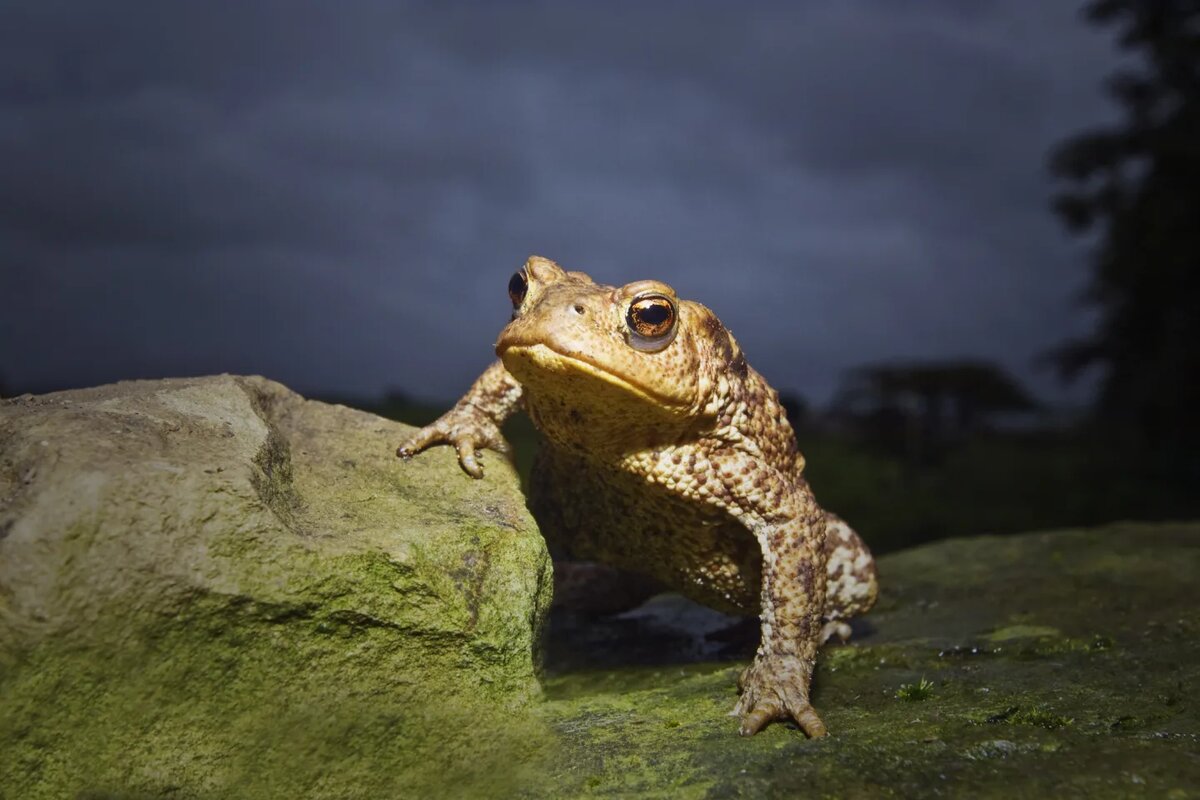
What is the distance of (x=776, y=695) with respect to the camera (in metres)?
2.78

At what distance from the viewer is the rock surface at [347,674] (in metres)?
2.13

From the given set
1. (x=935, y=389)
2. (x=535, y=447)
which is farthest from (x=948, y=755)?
(x=935, y=389)

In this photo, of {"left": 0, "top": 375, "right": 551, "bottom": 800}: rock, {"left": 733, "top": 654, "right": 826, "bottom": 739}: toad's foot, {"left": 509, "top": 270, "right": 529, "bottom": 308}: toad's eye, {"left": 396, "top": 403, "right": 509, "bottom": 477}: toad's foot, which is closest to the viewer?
{"left": 0, "top": 375, "right": 551, "bottom": 800}: rock

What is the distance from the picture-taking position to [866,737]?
252 centimetres

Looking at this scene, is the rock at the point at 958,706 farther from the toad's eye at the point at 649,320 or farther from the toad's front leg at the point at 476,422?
the toad's eye at the point at 649,320

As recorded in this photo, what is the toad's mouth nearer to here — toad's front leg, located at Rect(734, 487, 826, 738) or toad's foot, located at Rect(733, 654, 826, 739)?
toad's front leg, located at Rect(734, 487, 826, 738)

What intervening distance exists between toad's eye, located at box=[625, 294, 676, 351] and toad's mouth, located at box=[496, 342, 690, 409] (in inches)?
5.5

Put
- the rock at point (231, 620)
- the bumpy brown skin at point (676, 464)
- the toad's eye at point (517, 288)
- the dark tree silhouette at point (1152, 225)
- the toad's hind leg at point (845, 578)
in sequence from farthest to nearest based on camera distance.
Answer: the dark tree silhouette at point (1152, 225)
the toad's hind leg at point (845, 578)
the toad's eye at point (517, 288)
the bumpy brown skin at point (676, 464)
the rock at point (231, 620)

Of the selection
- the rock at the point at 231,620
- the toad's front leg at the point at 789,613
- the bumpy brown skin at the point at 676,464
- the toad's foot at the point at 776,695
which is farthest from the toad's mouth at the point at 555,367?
the toad's foot at the point at 776,695

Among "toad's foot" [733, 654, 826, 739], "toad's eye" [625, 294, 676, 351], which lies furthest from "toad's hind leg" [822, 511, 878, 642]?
"toad's eye" [625, 294, 676, 351]

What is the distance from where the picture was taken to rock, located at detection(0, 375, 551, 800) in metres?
2.12

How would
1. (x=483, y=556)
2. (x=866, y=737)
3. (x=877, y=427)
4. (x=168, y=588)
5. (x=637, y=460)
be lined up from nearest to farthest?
(x=168, y=588)
(x=866, y=737)
(x=483, y=556)
(x=637, y=460)
(x=877, y=427)

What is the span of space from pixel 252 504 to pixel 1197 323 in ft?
33.4

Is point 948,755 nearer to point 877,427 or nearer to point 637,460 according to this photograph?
point 637,460
